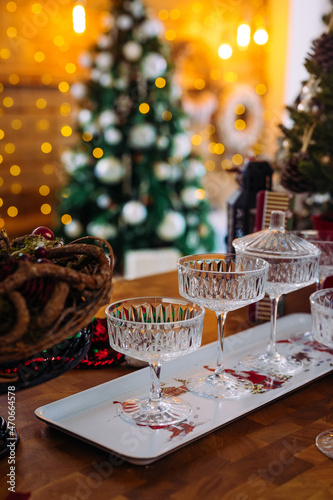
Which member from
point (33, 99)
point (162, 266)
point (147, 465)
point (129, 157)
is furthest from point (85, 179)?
point (147, 465)

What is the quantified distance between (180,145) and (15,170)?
57.3 inches

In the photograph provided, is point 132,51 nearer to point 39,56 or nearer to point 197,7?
point 39,56

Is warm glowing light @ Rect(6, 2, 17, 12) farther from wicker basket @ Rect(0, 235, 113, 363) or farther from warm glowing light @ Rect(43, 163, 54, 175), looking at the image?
wicker basket @ Rect(0, 235, 113, 363)

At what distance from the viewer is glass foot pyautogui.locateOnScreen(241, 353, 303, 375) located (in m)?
1.12

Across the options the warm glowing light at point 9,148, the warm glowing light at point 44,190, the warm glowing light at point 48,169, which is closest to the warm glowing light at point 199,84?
→ the warm glowing light at point 48,169

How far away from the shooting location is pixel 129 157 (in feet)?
11.6

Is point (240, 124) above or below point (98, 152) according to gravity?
above

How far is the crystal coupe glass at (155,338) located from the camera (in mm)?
850

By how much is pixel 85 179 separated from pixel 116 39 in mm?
821

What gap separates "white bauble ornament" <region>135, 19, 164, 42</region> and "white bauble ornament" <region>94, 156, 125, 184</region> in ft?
2.30

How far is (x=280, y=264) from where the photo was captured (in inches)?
43.6

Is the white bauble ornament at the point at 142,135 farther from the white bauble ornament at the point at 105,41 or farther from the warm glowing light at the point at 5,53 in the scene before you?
the warm glowing light at the point at 5,53

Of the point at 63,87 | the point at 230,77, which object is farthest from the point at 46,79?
the point at 230,77

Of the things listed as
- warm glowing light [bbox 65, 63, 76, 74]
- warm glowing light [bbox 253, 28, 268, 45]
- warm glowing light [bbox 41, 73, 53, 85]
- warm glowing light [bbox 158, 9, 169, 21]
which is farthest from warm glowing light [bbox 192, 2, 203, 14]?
warm glowing light [bbox 41, 73, 53, 85]
